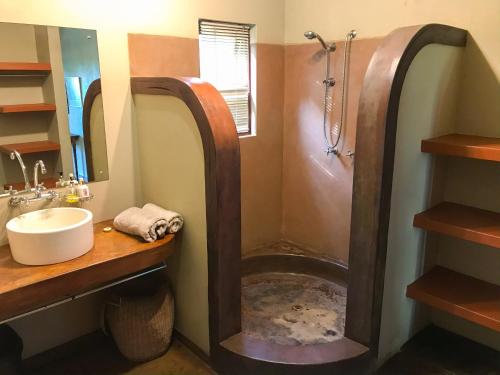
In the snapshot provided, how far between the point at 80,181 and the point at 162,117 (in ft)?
1.80

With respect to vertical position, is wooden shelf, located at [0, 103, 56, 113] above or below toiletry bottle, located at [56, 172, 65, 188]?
above

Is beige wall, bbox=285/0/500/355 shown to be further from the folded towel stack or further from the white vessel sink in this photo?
the white vessel sink

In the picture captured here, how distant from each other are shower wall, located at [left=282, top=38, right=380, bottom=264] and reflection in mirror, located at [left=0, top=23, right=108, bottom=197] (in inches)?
58.2

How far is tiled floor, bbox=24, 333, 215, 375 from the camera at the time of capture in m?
2.18

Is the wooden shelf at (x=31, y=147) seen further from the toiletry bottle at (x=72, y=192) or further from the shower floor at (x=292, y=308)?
the shower floor at (x=292, y=308)

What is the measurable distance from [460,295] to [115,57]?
2.15 metres

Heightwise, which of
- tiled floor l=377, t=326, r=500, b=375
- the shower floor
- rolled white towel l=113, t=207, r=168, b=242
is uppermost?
rolled white towel l=113, t=207, r=168, b=242

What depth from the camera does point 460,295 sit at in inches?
83.2

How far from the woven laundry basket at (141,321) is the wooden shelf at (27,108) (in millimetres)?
1010

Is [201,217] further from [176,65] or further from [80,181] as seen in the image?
[176,65]

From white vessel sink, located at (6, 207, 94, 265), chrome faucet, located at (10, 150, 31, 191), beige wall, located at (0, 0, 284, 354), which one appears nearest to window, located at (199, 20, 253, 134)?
beige wall, located at (0, 0, 284, 354)

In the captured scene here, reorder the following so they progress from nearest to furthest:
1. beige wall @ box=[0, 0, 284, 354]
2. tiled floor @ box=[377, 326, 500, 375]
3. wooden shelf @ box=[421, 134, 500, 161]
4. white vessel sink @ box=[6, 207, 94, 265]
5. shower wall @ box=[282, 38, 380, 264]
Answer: white vessel sink @ box=[6, 207, 94, 265] → wooden shelf @ box=[421, 134, 500, 161] → beige wall @ box=[0, 0, 284, 354] → tiled floor @ box=[377, 326, 500, 375] → shower wall @ box=[282, 38, 380, 264]

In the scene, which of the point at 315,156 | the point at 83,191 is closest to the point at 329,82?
the point at 315,156

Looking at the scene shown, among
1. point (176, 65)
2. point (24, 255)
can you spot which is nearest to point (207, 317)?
point (24, 255)
